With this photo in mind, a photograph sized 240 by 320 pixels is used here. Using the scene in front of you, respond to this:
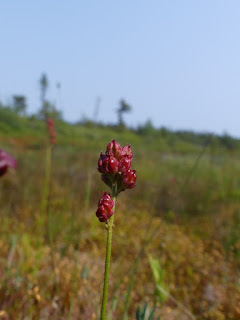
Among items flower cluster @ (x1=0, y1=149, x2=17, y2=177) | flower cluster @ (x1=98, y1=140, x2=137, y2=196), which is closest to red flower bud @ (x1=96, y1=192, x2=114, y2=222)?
flower cluster @ (x1=98, y1=140, x2=137, y2=196)

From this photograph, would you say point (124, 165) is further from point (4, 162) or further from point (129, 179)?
point (4, 162)

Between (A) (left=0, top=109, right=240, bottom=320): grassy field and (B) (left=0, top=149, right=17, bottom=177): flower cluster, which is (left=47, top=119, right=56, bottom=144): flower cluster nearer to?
(A) (left=0, top=109, right=240, bottom=320): grassy field

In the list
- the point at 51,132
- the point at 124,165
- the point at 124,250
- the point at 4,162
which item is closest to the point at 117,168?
the point at 124,165

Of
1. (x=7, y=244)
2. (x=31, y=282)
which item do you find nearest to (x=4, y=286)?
(x=31, y=282)

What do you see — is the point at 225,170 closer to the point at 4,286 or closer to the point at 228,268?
the point at 228,268

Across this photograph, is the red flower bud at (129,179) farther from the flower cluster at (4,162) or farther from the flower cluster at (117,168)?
the flower cluster at (4,162)
